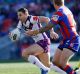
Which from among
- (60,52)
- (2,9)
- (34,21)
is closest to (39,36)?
(34,21)

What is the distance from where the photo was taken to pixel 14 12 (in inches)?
1017

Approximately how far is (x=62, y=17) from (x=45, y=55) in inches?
91.7

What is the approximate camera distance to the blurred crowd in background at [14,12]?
2433 centimetres

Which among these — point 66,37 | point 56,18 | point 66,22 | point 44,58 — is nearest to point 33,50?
point 44,58

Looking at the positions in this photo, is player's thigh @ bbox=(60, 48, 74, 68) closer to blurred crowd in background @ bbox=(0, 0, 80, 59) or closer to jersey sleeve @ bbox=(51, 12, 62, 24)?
jersey sleeve @ bbox=(51, 12, 62, 24)

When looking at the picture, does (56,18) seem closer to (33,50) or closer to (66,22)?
(66,22)

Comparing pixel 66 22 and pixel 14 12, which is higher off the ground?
pixel 66 22

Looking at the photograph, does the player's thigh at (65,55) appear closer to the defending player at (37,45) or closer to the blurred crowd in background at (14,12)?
the defending player at (37,45)

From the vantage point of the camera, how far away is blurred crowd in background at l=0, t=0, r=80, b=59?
24.3 m

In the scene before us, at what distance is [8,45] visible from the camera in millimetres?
24312

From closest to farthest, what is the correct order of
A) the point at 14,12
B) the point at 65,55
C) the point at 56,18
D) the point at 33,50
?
the point at 56,18 < the point at 65,55 < the point at 33,50 < the point at 14,12

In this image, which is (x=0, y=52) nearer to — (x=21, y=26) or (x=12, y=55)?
(x=12, y=55)

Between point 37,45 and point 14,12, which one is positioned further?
point 14,12

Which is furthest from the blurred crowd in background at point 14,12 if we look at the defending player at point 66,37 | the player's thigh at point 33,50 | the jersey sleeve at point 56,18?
the jersey sleeve at point 56,18
